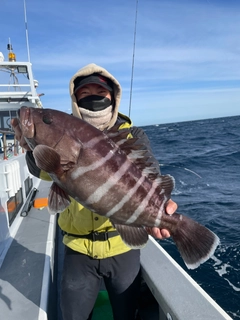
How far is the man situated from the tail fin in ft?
2.11

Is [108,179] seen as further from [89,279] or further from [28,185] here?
[28,185]

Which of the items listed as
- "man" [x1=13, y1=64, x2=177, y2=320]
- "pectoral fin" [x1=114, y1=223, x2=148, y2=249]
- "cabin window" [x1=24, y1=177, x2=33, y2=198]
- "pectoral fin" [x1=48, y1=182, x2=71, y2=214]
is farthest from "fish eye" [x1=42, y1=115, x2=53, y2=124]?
"cabin window" [x1=24, y1=177, x2=33, y2=198]

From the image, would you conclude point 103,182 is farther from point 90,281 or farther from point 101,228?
point 90,281

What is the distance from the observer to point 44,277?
3045mm

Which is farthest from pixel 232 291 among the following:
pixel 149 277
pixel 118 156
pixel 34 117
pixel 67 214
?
pixel 34 117

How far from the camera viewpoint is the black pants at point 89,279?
8.41 ft

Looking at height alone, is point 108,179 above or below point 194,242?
above

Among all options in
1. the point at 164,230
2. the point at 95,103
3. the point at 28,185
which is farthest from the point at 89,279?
the point at 28,185

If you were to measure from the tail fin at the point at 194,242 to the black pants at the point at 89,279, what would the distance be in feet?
2.29

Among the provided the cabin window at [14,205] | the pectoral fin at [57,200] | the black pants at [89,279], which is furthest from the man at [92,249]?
the cabin window at [14,205]

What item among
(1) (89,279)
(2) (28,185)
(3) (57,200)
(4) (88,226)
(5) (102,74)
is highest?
(5) (102,74)

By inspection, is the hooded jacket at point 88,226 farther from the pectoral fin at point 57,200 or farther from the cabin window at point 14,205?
the cabin window at point 14,205

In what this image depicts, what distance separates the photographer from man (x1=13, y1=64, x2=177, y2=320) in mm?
2539

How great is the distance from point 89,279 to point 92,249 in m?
0.30
